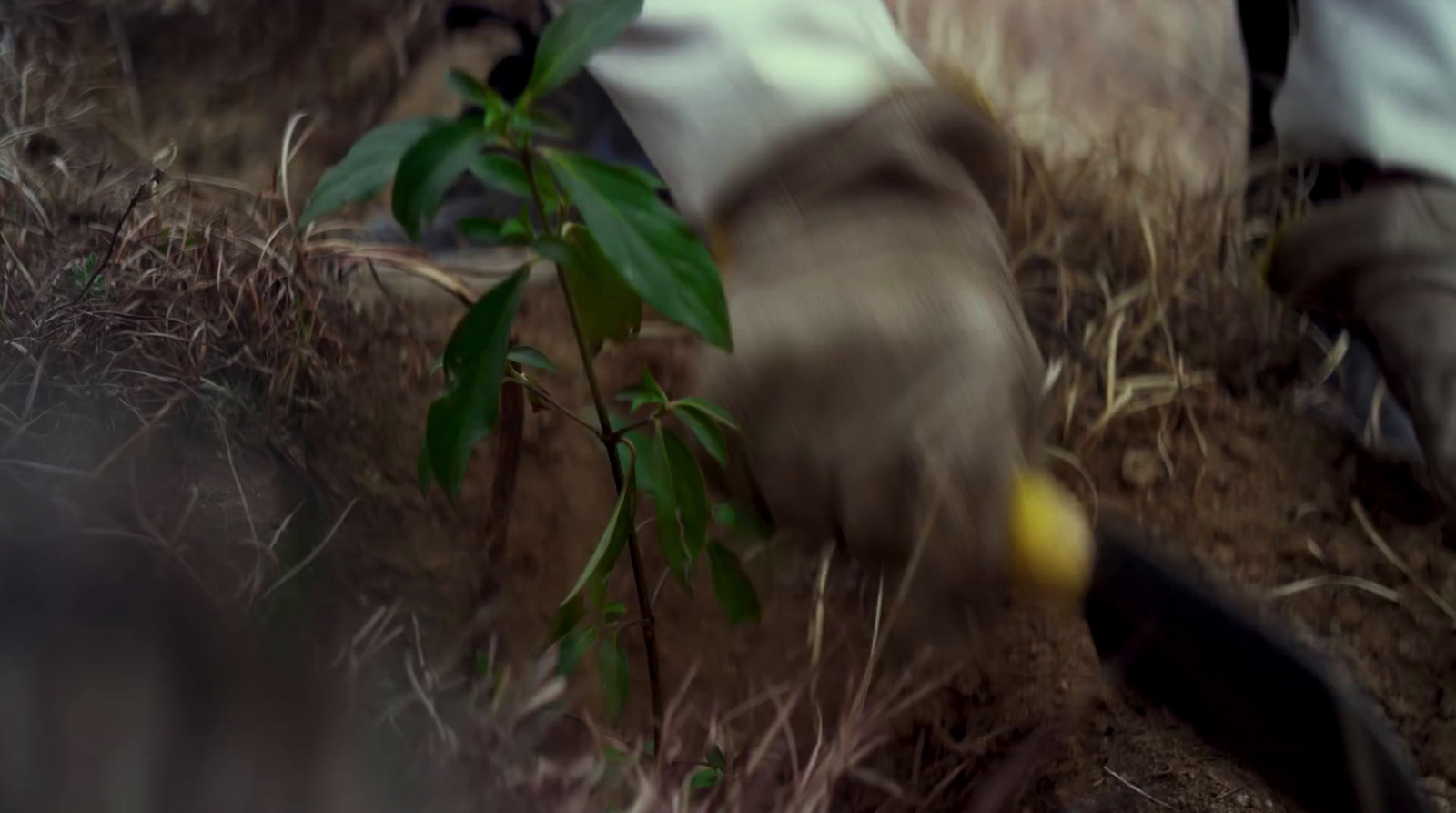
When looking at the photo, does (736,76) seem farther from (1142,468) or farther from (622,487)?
(1142,468)

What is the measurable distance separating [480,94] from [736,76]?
1.08 feet

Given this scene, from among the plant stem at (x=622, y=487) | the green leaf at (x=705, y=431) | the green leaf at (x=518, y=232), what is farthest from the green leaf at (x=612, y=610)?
the green leaf at (x=518, y=232)

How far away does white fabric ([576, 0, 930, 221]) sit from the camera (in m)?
0.74

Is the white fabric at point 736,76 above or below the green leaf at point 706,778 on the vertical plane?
above

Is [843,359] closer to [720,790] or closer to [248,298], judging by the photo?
[720,790]

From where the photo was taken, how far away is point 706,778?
0.61 m

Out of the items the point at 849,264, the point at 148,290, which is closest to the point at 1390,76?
the point at 849,264

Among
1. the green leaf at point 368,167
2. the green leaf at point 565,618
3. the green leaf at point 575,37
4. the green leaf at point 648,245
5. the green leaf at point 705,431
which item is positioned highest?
the green leaf at point 575,37

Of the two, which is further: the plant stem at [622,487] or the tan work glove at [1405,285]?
the tan work glove at [1405,285]

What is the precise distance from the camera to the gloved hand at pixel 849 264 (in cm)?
65

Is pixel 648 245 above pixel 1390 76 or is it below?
above

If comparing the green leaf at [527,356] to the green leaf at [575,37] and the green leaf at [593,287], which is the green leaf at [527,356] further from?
the green leaf at [575,37]

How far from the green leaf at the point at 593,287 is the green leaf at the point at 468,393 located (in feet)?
0.13

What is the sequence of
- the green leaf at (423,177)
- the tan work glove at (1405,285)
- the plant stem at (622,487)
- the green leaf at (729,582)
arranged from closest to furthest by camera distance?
the green leaf at (423,177) → the plant stem at (622,487) → the green leaf at (729,582) → the tan work glove at (1405,285)
